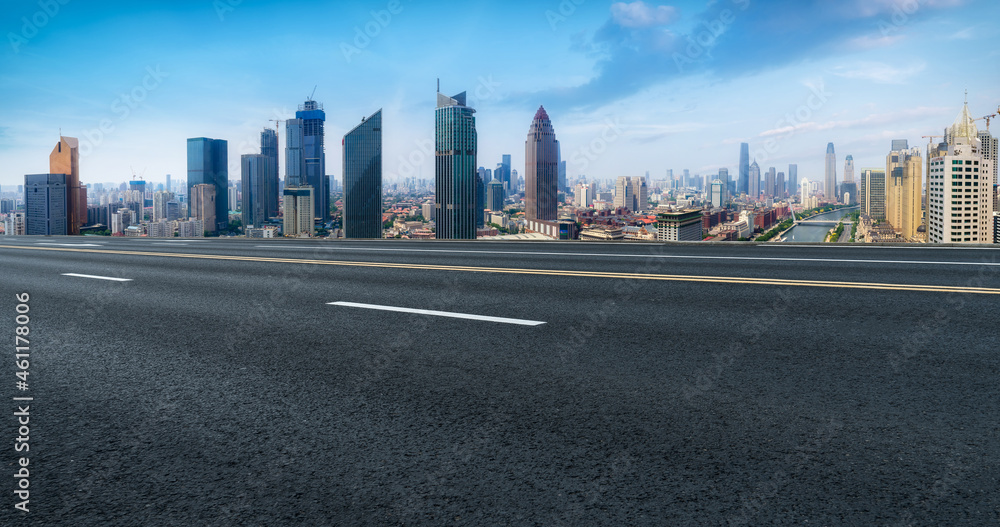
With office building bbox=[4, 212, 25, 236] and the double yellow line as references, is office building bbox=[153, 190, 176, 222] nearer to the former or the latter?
office building bbox=[4, 212, 25, 236]

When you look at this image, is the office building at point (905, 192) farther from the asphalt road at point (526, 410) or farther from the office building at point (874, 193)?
the asphalt road at point (526, 410)

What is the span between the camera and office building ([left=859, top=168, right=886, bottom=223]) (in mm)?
121450

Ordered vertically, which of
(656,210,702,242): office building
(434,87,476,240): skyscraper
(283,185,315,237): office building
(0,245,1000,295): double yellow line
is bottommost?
(0,245,1000,295): double yellow line

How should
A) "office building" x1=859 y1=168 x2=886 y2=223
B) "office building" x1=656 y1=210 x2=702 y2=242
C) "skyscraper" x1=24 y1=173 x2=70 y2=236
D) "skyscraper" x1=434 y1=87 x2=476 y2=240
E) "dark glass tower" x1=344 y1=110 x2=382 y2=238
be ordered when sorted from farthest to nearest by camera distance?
"dark glass tower" x1=344 y1=110 x2=382 y2=238, "skyscraper" x1=434 y1=87 x2=476 y2=240, "office building" x1=859 y1=168 x2=886 y2=223, "skyscraper" x1=24 y1=173 x2=70 y2=236, "office building" x1=656 y1=210 x2=702 y2=242

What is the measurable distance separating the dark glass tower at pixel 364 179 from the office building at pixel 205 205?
29344 mm

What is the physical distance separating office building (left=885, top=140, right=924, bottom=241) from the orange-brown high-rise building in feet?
304

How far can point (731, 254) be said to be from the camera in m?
11.9

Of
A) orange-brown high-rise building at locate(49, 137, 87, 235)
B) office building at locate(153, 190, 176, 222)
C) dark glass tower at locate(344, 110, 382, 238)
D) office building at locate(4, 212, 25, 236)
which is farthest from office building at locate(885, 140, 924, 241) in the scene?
office building at locate(153, 190, 176, 222)

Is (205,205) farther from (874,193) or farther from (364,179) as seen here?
(874,193)

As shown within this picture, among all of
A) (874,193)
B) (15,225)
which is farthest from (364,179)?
(874,193)

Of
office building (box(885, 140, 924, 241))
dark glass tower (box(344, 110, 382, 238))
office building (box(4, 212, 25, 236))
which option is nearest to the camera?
office building (box(4, 212, 25, 236))

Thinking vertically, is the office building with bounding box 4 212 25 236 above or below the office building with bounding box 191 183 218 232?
below

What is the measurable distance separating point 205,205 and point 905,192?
142 meters

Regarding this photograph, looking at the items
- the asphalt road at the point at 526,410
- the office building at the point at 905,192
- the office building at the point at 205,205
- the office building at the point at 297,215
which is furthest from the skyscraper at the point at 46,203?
the office building at the point at 905,192
